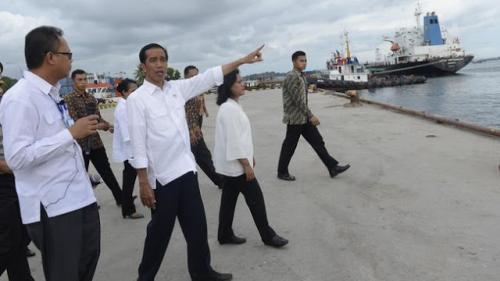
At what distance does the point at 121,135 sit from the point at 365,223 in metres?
3.02

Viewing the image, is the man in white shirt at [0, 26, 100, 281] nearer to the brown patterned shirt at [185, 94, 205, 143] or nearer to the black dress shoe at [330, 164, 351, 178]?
the brown patterned shirt at [185, 94, 205, 143]

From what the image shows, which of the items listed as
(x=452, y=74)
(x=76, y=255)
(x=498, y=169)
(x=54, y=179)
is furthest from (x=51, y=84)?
(x=452, y=74)

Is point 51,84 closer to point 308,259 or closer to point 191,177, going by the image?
point 191,177

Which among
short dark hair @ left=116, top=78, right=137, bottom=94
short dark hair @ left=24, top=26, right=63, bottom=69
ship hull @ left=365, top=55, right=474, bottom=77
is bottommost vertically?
ship hull @ left=365, top=55, right=474, bottom=77

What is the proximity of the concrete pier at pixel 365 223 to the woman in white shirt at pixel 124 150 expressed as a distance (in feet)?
0.56

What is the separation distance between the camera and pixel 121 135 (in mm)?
5074

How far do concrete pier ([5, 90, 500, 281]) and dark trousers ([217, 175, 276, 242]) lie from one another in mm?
213

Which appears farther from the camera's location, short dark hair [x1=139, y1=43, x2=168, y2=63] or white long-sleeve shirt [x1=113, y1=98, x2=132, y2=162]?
white long-sleeve shirt [x1=113, y1=98, x2=132, y2=162]

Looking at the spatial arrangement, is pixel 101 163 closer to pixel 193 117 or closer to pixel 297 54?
pixel 193 117

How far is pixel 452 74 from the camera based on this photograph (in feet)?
193

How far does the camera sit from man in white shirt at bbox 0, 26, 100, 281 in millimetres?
2092

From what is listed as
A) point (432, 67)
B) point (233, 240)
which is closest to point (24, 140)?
point (233, 240)

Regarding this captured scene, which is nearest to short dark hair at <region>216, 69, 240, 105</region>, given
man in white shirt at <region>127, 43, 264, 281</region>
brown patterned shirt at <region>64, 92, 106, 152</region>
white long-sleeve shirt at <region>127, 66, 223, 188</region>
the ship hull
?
man in white shirt at <region>127, 43, 264, 281</region>

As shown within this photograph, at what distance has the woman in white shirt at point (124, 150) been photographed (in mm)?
4992
